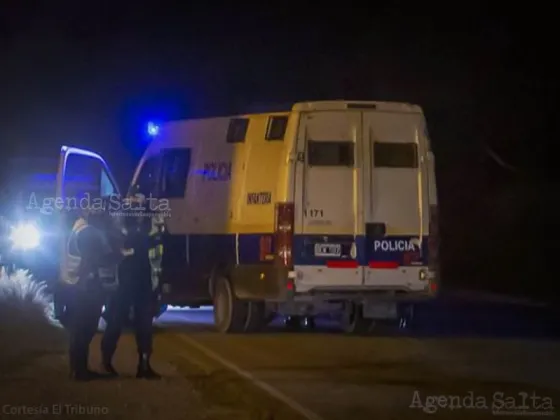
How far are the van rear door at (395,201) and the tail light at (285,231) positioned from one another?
982 millimetres

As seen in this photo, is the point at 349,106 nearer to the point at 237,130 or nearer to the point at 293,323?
the point at 237,130

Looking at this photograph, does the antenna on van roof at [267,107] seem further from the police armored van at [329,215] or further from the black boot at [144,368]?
the black boot at [144,368]

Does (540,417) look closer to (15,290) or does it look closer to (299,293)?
(299,293)

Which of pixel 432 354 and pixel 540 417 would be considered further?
pixel 432 354

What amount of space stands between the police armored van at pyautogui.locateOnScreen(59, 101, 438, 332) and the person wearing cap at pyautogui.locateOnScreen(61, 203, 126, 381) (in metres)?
3.74

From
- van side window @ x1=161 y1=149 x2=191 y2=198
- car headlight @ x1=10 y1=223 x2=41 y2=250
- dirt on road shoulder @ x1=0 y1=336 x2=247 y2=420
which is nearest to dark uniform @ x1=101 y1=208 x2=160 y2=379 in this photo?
dirt on road shoulder @ x1=0 y1=336 x2=247 y2=420

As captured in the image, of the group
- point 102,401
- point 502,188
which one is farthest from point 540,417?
point 502,188

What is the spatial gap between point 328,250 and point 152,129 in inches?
175

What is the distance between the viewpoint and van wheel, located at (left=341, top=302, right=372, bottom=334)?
51.0 feet

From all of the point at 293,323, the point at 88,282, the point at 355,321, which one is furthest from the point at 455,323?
the point at 88,282

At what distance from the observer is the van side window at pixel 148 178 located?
17.5 m

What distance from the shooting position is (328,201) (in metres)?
14.8

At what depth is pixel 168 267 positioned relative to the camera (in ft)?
55.3

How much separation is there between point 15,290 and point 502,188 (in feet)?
64.6
